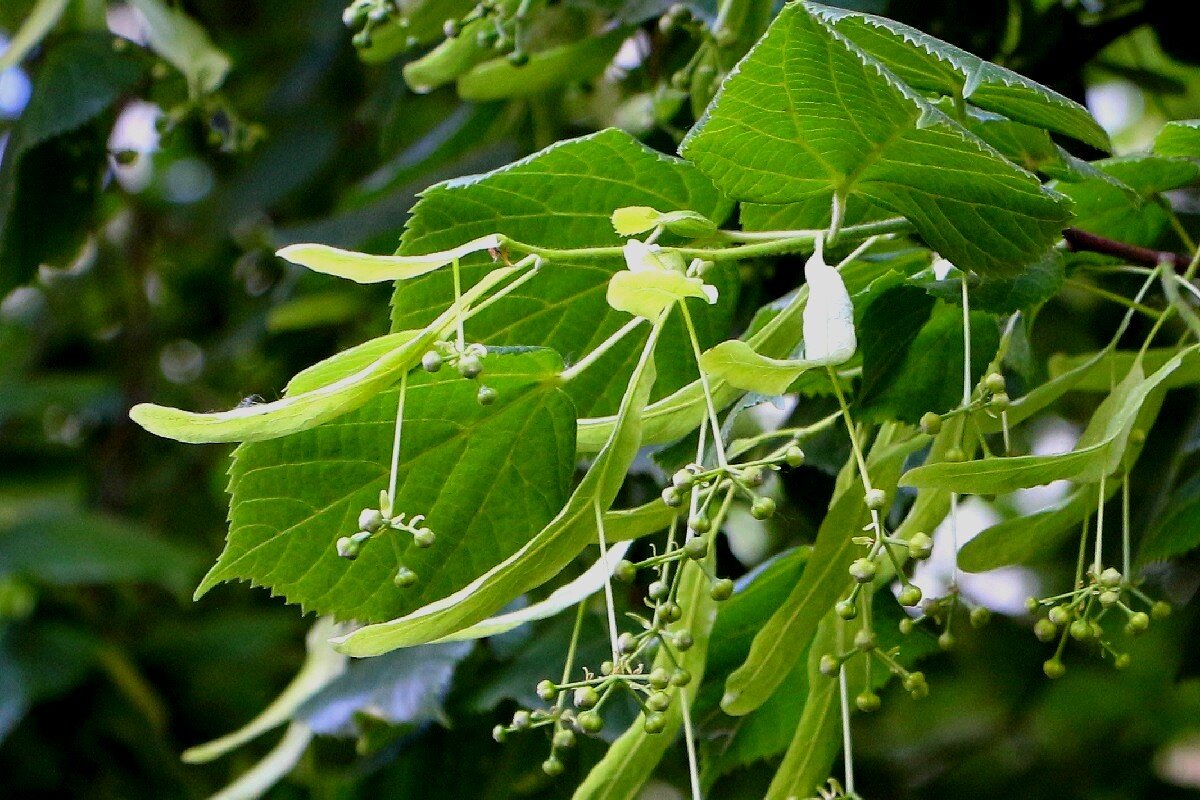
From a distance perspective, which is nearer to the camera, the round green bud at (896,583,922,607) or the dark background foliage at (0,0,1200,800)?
the round green bud at (896,583,922,607)

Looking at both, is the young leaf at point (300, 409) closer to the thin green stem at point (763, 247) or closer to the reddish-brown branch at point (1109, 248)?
the thin green stem at point (763, 247)

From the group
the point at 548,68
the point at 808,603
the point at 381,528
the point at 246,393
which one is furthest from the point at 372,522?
the point at 246,393

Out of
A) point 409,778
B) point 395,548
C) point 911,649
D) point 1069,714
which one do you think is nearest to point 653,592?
point 395,548

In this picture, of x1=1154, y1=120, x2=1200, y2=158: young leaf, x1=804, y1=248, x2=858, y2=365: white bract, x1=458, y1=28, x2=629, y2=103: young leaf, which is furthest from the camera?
x1=458, y1=28, x2=629, y2=103: young leaf

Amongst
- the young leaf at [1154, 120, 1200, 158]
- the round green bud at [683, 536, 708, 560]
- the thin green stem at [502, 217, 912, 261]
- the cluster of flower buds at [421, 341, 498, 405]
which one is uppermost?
the young leaf at [1154, 120, 1200, 158]

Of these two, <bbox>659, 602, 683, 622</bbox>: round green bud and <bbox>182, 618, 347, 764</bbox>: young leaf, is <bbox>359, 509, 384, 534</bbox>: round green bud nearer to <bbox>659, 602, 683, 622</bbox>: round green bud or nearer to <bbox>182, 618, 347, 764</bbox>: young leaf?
<bbox>659, 602, 683, 622</bbox>: round green bud

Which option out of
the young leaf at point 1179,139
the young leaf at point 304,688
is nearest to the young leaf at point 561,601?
the young leaf at point 1179,139

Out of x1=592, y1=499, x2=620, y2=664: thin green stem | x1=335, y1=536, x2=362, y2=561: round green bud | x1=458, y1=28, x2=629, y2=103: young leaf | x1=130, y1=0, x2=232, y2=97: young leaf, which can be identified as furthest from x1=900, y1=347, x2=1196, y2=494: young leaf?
x1=130, y1=0, x2=232, y2=97: young leaf
